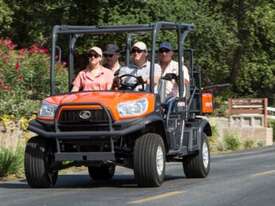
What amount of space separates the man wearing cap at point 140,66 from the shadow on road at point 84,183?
162 cm

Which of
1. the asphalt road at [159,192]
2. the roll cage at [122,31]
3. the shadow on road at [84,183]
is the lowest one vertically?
the shadow on road at [84,183]

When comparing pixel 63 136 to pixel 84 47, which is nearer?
pixel 63 136

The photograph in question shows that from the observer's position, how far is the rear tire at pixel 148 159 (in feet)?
36.1

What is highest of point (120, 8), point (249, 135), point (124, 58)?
point (120, 8)

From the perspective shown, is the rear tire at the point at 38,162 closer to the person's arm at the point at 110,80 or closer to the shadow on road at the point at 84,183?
the shadow on road at the point at 84,183

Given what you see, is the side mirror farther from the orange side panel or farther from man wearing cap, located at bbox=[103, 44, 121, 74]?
the orange side panel

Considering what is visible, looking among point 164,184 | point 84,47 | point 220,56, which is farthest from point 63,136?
point 220,56

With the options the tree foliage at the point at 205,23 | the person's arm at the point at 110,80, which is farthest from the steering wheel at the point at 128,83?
the tree foliage at the point at 205,23

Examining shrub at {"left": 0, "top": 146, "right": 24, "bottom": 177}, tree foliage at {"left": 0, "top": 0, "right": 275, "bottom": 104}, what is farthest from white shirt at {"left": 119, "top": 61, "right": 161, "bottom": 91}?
tree foliage at {"left": 0, "top": 0, "right": 275, "bottom": 104}

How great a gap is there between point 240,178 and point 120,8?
13.7 m

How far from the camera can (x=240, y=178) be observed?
42.4ft

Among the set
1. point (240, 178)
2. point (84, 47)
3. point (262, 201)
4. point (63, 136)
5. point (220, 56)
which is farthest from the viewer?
point (220, 56)

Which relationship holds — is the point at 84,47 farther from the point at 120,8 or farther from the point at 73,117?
the point at 73,117

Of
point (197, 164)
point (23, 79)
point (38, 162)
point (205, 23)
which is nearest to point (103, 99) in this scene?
point (38, 162)
